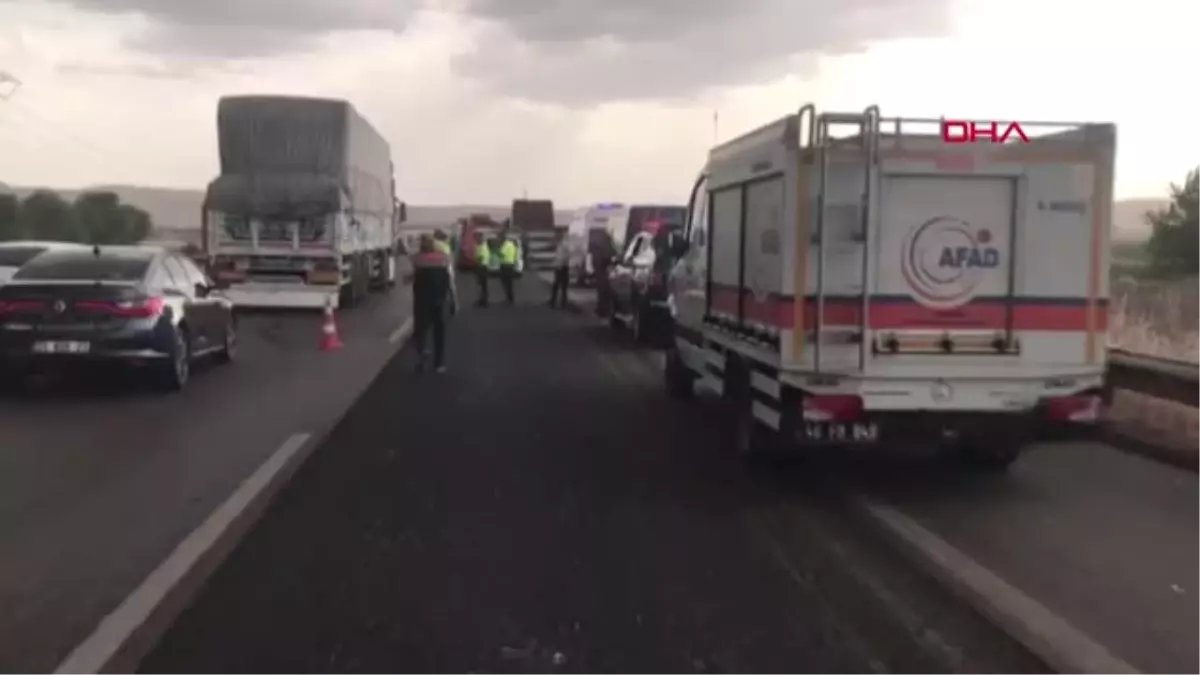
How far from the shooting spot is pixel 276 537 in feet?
29.1

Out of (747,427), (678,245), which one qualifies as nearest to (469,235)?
(678,245)

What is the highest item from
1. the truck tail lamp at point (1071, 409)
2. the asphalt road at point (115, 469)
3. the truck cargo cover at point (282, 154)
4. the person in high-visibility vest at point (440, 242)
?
the truck cargo cover at point (282, 154)

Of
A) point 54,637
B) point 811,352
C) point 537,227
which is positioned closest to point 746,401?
point 811,352

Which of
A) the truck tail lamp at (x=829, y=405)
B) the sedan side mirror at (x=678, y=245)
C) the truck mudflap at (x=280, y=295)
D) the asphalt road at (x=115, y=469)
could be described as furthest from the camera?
the truck mudflap at (x=280, y=295)

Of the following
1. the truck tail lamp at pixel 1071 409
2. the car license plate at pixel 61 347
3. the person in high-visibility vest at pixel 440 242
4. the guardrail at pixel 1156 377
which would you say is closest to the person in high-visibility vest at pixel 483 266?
the person in high-visibility vest at pixel 440 242

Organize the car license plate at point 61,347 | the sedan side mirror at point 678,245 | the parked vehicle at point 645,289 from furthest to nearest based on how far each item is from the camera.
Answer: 1. the parked vehicle at point 645,289
2. the car license plate at point 61,347
3. the sedan side mirror at point 678,245

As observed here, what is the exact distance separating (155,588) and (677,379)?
966 cm

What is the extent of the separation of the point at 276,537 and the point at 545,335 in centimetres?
1740

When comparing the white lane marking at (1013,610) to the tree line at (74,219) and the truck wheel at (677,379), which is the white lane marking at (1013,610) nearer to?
the truck wheel at (677,379)

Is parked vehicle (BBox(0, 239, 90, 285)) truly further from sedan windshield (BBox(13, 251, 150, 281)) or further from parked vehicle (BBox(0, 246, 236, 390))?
parked vehicle (BBox(0, 246, 236, 390))

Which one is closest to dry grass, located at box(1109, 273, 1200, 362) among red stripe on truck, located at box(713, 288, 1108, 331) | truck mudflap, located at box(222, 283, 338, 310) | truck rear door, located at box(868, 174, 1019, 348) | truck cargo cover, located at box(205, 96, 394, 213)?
red stripe on truck, located at box(713, 288, 1108, 331)

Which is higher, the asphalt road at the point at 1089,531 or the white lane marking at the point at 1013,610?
the white lane marking at the point at 1013,610

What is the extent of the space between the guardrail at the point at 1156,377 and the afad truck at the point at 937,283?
1.67 metres

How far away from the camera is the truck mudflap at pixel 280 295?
1190 inches
